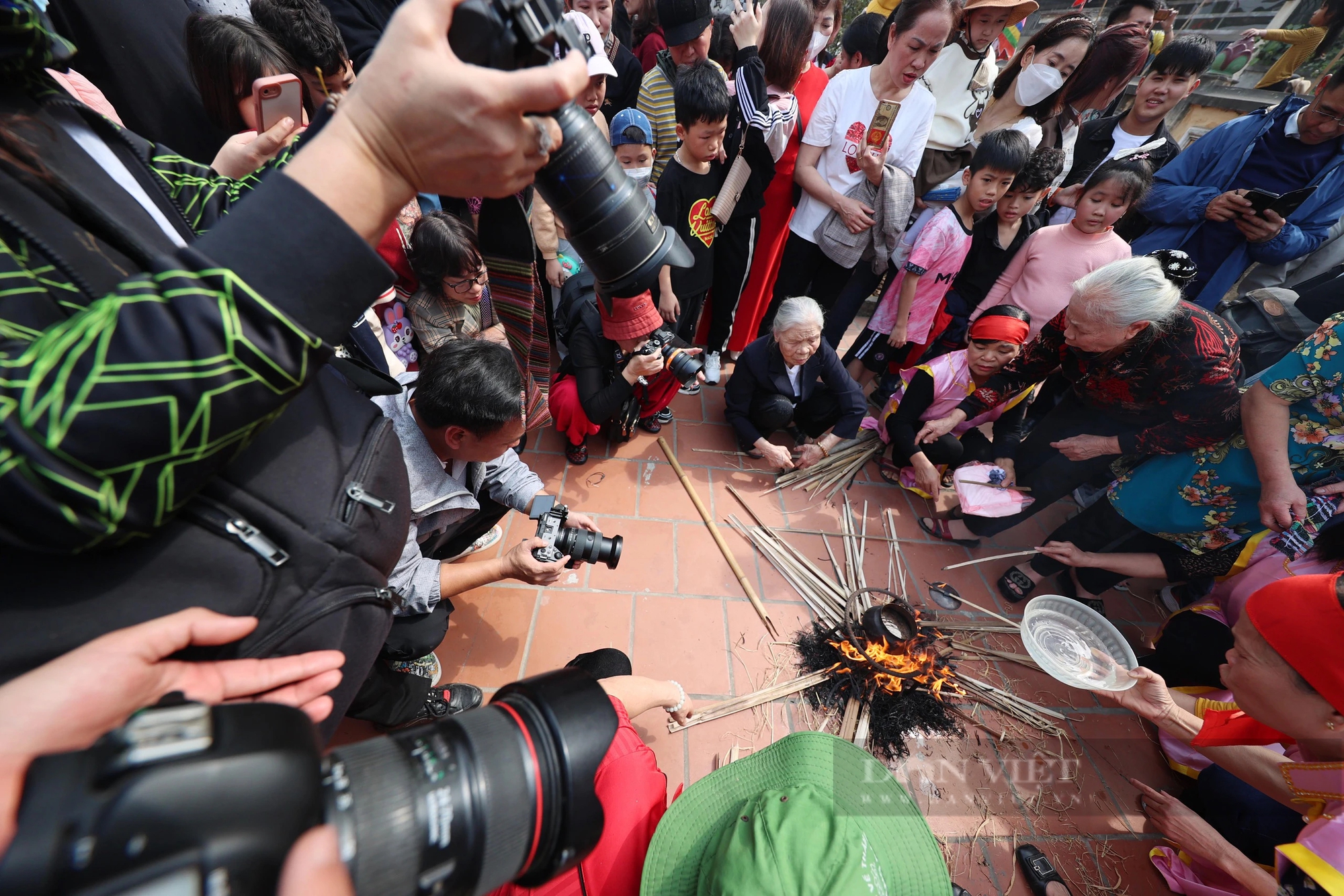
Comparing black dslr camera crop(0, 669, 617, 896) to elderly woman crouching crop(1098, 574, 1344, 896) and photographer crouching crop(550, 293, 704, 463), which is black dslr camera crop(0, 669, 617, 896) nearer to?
elderly woman crouching crop(1098, 574, 1344, 896)

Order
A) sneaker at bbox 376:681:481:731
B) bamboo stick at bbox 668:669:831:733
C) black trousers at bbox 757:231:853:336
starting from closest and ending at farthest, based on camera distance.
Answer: sneaker at bbox 376:681:481:731
bamboo stick at bbox 668:669:831:733
black trousers at bbox 757:231:853:336

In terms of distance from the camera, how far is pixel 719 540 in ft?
9.24

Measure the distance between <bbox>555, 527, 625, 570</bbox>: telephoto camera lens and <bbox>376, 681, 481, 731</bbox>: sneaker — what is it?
761 mm

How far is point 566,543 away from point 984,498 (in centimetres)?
243

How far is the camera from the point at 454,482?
73.4 inches

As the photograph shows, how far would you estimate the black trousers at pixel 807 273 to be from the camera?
12.7 ft

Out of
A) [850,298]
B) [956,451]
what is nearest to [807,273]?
[850,298]

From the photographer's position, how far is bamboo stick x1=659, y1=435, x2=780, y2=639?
2531 mm

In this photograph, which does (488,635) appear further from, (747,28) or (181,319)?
(747,28)

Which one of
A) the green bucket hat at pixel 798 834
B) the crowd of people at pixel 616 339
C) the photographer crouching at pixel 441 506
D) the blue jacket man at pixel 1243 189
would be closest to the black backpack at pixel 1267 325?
the crowd of people at pixel 616 339

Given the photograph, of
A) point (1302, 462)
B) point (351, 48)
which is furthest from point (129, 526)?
point (1302, 462)

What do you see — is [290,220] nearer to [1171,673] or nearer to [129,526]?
[129,526]

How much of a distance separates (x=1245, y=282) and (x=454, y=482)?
19.6 feet

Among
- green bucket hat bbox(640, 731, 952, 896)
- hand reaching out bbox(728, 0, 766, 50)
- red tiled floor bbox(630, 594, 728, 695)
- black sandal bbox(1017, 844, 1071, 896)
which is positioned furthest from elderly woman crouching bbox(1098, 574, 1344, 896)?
hand reaching out bbox(728, 0, 766, 50)
